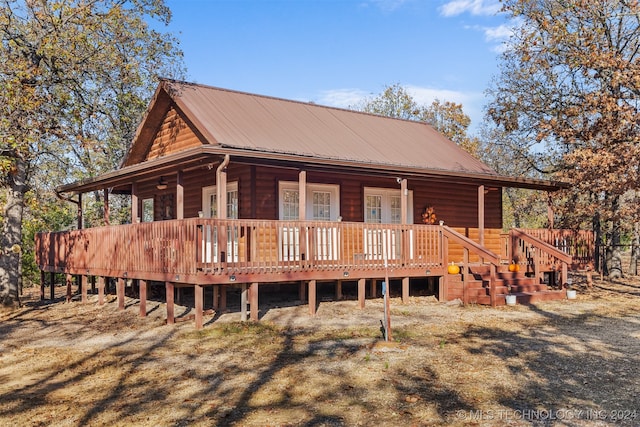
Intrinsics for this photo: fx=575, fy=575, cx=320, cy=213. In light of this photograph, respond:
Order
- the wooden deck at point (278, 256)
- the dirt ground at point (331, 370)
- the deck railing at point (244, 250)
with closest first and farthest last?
the dirt ground at point (331, 370)
the deck railing at point (244, 250)
the wooden deck at point (278, 256)

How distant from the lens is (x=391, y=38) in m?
27.9

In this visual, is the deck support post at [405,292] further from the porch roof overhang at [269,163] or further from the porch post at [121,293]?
the porch post at [121,293]

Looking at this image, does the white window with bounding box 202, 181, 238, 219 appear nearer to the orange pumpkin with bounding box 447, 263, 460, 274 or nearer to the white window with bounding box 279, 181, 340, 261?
the white window with bounding box 279, 181, 340, 261

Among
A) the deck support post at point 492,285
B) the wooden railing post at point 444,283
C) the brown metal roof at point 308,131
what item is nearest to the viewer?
the deck support post at point 492,285

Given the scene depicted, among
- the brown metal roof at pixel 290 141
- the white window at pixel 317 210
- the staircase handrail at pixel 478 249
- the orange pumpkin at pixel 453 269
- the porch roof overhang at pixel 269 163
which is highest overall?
the brown metal roof at pixel 290 141

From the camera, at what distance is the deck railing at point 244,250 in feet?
37.9

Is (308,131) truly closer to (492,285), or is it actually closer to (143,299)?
(143,299)

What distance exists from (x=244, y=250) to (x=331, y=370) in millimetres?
5555

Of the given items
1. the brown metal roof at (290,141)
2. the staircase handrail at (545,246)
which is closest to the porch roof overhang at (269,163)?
the brown metal roof at (290,141)

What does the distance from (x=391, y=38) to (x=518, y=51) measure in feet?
28.3

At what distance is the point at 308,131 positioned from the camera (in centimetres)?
1706

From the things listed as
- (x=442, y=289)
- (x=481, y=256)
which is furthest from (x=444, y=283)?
(x=481, y=256)

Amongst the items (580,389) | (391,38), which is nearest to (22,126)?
(580,389)

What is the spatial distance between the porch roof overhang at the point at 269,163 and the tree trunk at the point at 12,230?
166 centimetres
